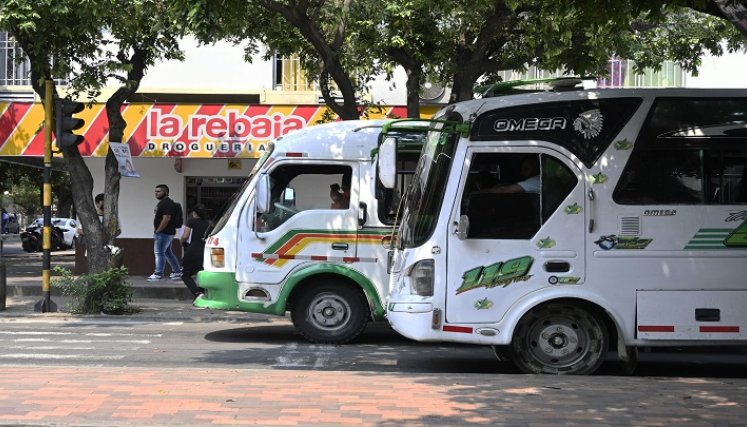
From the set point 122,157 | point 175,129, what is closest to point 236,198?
point 122,157

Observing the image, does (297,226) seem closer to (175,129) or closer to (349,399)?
(349,399)

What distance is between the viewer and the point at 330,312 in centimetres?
1119

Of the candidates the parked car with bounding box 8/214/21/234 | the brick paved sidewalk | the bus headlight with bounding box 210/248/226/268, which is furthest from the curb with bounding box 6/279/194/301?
the parked car with bounding box 8/214/21/234

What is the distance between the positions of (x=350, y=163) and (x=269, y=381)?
14.1 ft

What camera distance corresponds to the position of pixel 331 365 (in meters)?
9.69

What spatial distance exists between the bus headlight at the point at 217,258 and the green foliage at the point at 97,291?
3.09m

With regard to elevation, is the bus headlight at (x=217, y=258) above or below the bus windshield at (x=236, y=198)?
below

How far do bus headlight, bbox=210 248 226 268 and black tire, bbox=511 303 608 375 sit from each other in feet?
13.8

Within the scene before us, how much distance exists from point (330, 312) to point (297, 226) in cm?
116

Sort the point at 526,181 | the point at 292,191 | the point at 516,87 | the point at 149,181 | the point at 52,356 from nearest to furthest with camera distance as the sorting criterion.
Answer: the point at 526,181 → the point at 516,87 → the point at 52,356 → the point at 292,191 → the point at 149,181

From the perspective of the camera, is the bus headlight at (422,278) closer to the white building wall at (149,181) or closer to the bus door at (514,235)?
the bus door at (514,235)

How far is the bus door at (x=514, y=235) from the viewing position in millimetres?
8516

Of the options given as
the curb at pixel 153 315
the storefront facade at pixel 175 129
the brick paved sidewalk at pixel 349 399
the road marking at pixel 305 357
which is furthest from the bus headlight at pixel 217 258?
the storefront facade at pixel 175 129

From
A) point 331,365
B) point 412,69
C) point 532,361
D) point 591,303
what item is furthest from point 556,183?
point 412,69
